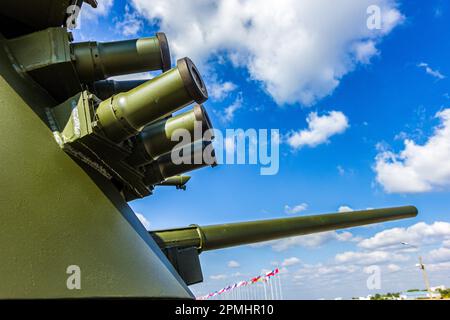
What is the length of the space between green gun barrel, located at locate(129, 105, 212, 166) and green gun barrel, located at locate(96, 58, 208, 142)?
522 mm

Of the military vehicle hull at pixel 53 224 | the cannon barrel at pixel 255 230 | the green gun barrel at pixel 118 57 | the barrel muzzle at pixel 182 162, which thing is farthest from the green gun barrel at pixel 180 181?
the military vehicle hull at pixel 53 224

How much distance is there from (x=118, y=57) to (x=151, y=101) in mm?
791

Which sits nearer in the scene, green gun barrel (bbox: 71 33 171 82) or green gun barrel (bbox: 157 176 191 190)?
green gun barrel (bbox: 71 33 171 82)

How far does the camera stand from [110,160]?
3.59 metres

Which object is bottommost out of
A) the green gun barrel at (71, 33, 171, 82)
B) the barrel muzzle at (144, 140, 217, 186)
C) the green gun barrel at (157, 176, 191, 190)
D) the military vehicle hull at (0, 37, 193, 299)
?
the military vehicle hull at (0, 37, 193, 299)

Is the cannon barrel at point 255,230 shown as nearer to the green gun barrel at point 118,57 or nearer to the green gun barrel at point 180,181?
the green gun barrel at point 180,181

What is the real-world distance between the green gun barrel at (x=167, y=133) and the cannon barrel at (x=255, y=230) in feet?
5.04

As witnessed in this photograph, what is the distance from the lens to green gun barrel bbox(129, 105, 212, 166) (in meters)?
3.90

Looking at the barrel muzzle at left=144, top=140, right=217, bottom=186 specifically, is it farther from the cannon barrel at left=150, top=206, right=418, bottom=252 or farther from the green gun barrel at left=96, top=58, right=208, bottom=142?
the green gun barrel at left=96, top=58, right=208, bottom=142

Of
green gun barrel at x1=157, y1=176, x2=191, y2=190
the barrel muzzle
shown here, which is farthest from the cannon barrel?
green gun barrel at x1=157, y1=176, x2=191, y2=190

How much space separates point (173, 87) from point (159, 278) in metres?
1.41

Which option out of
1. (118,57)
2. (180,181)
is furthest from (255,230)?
(118,57)

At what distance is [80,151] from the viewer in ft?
10.5
